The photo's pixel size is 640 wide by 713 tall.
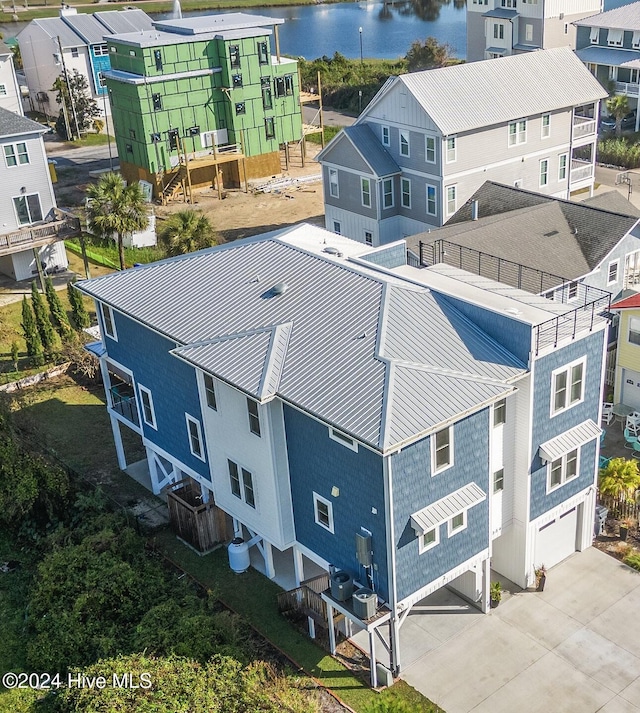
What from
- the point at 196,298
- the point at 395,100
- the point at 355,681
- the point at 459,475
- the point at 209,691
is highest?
the point at 395,100

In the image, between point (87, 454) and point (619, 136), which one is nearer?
point (87, 454)

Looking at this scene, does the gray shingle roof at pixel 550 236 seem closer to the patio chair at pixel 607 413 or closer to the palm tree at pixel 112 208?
the patio chair at pixel 607 413

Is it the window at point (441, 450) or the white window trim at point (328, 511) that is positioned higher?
the window at point (441, 450)

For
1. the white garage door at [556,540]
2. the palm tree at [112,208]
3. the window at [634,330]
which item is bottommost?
the white garage door at [556,540]

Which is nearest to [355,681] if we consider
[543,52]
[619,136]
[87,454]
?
[87,454]

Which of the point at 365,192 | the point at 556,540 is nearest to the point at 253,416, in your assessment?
the point at 556,540

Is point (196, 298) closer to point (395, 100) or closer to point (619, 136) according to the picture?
point (395, 100)

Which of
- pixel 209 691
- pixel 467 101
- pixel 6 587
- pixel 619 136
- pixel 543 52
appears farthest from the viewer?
pixel 619 136

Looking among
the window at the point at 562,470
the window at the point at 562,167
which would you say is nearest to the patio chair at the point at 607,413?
the window at the point at 562,470
